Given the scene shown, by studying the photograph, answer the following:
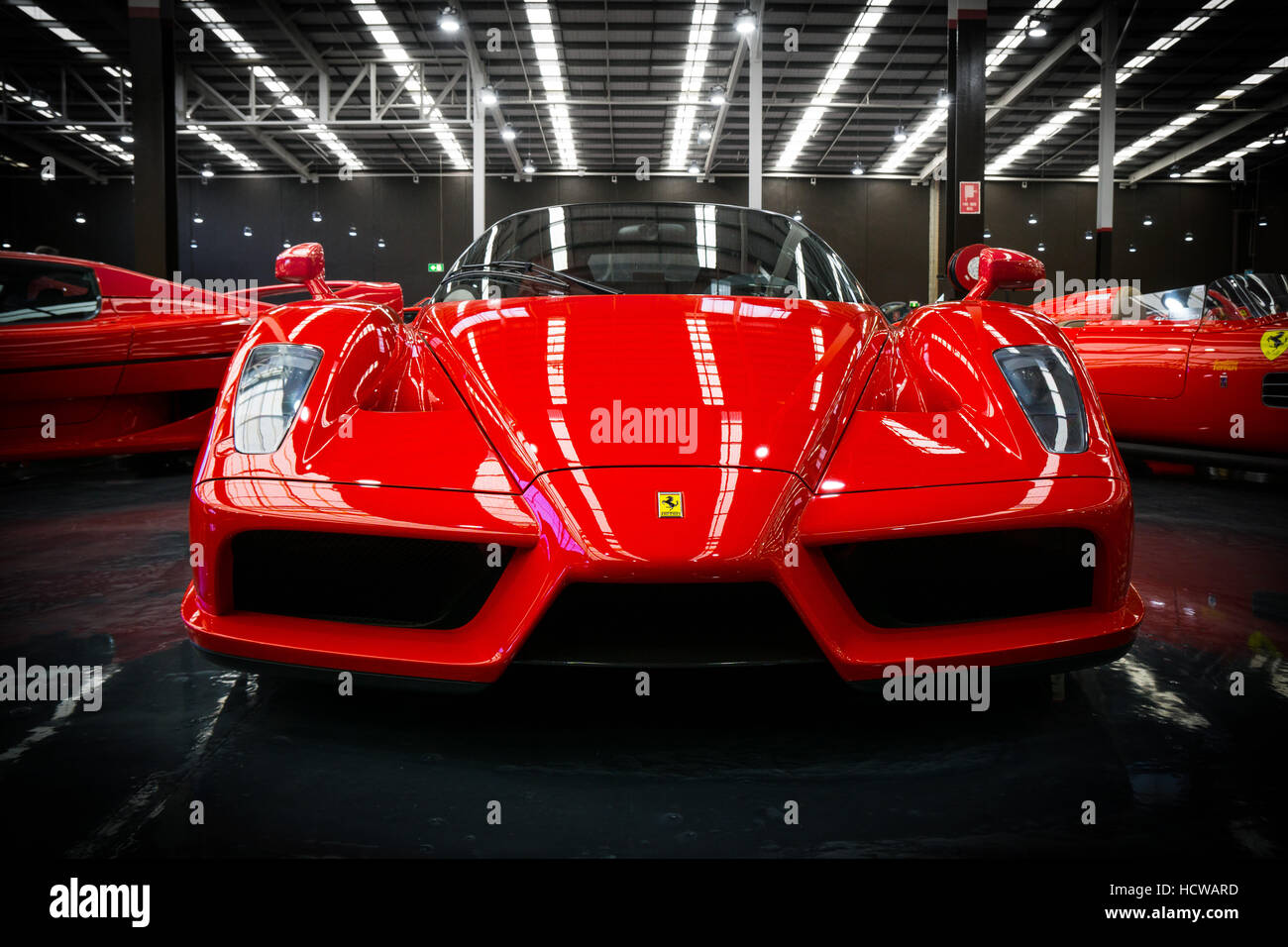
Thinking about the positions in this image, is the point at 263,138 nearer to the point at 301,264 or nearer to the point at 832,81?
the point at 832,81

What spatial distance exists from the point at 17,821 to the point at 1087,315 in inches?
216

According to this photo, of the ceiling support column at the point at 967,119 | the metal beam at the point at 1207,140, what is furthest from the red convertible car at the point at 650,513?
the metal beam at the point at 1207,140

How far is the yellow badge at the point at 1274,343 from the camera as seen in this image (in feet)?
12.3

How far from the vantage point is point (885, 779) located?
1.28 m

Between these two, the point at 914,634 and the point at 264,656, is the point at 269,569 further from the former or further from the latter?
the point at 914,634

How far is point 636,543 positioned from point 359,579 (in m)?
0.48

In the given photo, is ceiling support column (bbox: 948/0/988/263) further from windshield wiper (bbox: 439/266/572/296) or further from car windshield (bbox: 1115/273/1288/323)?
windshield wiper (bbox: 439/266/572/296)

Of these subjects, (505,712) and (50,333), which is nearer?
(505,712)

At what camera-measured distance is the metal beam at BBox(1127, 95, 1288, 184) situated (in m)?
16.3

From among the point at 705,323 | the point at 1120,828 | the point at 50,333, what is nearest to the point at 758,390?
the point at 705,323

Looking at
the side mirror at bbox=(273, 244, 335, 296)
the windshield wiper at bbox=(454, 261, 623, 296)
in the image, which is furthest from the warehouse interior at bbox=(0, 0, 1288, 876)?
the side mirror at bbox=(273, 244, 335, 296)

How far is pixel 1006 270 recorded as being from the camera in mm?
2285

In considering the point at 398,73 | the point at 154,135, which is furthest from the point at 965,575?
the point at 398,73

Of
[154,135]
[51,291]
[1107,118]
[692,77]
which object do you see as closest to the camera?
[51,291]
